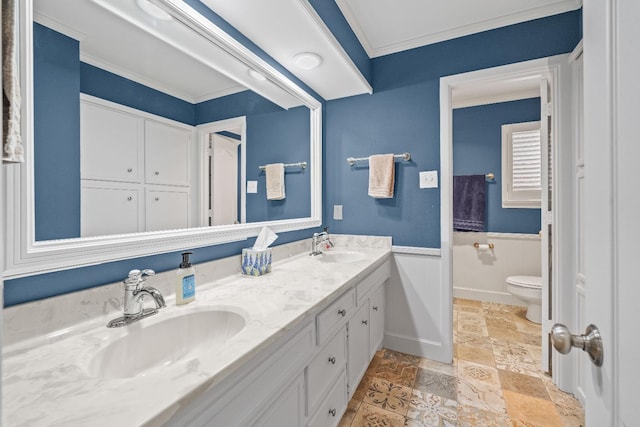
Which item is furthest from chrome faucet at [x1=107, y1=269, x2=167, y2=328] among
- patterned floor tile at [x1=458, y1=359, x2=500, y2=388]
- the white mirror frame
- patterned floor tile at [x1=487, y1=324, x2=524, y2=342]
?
patterned floor tile at [x1=487, y1=324, x2=524, y2=342]

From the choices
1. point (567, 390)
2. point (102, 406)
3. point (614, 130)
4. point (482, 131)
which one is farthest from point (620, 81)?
point (482, 131)

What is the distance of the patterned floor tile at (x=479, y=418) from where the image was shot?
1535 millimetres

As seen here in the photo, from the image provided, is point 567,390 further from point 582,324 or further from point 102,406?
point 102,406

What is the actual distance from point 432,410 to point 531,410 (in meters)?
0.56

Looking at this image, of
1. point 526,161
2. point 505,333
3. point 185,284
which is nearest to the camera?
point 185,284

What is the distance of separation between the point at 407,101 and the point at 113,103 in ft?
6.22

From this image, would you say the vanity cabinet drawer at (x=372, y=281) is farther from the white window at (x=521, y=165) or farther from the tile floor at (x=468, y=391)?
the white window at (x=521, y=165)

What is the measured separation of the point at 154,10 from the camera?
1124 millimetres

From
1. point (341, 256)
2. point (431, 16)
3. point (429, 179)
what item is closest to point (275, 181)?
point (341, 256)

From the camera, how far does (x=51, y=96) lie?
88 centimetres

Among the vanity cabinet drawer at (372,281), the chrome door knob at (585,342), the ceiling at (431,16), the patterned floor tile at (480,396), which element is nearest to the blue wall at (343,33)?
the ceiling at (431,16)

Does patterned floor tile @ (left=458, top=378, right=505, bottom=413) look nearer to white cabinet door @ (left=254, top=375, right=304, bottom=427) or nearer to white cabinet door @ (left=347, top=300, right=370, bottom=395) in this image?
white cabinet door @ (left=347, top=300, right=370, bottom=395)

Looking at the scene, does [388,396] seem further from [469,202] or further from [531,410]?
[469,202]

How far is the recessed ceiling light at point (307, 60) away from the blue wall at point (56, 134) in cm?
118
